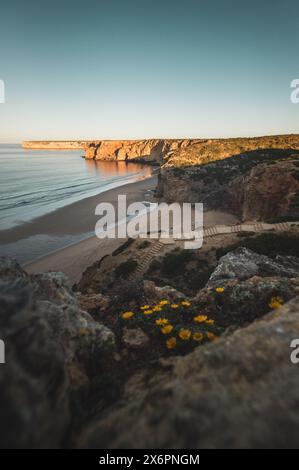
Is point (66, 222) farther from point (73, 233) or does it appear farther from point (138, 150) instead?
point (138, 150)

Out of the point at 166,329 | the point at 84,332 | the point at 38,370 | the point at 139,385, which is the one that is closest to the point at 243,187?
the point at 166,329

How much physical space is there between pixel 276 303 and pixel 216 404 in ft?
11.4

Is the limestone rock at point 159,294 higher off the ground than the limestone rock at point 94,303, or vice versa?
the limestone rock at point 159,294

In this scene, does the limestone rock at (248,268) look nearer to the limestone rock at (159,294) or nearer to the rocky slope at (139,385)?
the limestone rock at (159,294)

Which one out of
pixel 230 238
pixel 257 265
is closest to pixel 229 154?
pixel 230 238

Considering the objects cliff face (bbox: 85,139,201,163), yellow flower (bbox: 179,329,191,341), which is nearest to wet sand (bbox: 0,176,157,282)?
yellow flower (bbox: 179,329,191,341)

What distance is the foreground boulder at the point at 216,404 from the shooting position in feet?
6.26

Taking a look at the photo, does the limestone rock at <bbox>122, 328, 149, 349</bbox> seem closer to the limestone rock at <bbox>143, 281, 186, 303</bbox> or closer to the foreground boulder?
the foreground boulder

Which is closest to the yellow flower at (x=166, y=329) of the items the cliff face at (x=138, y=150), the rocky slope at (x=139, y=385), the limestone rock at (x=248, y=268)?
the rocky slope at (x=139, y=385)

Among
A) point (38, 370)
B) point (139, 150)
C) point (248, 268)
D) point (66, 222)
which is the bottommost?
point (66, 222)

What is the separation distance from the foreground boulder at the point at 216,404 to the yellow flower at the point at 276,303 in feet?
6.26

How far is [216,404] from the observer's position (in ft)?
7.05

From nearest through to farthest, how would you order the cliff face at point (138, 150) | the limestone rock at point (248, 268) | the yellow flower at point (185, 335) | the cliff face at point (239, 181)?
1. the yellow flower at point (185, 335)
2. the limestone rock at point (248, 268)
3. the cliff face at point (239, 181)
4. the cliff face at point (138, 150)

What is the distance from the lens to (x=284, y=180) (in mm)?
27312
